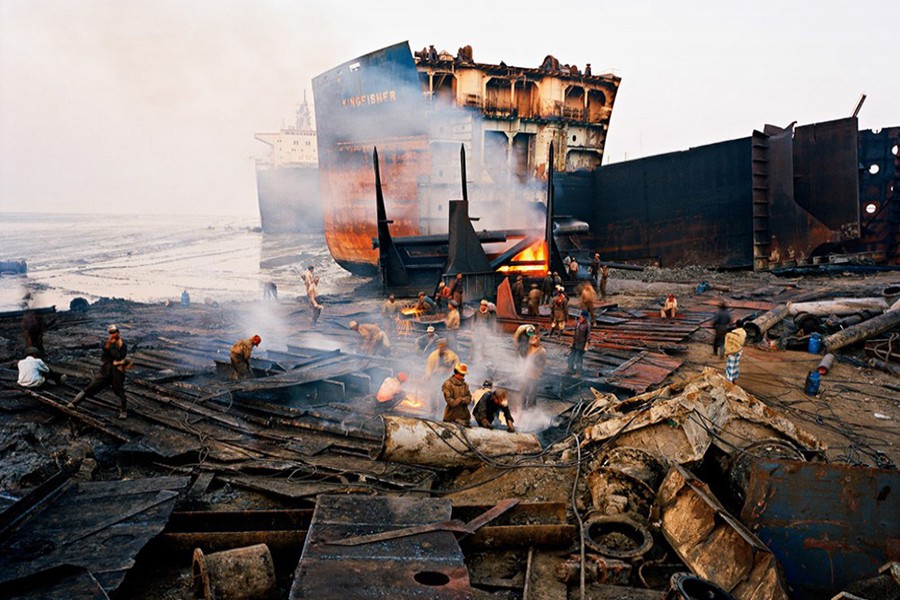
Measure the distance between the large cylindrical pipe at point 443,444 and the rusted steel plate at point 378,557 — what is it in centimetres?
123

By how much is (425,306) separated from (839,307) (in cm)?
1079

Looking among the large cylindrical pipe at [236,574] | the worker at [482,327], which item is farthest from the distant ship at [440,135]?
the large cylindrical pipe at [236,574]

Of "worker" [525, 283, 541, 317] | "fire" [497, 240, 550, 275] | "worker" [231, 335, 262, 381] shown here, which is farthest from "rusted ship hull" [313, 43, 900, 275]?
"worker" [231, 335, 262, 381]

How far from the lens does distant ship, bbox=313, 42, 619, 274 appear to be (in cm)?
2123

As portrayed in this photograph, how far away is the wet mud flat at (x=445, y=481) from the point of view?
3.97 m

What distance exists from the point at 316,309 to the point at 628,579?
1194 cm

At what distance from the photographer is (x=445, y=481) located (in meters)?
6.26

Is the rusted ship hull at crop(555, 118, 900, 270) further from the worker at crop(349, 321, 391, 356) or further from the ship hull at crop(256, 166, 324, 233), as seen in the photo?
the ship hull at crop(256, 166, 324, 233)

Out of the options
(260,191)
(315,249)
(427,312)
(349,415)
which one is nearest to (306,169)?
(260,191)

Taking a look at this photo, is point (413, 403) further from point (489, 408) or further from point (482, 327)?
point (482, 327)

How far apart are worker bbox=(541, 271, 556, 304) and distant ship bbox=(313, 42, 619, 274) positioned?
19.2 feet

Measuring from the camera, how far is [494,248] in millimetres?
19016

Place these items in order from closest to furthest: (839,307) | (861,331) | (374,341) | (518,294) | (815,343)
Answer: (374,341), (861,331), (815,343), (839,307), (518,294)

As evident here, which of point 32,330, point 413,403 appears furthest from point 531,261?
point 32,330
